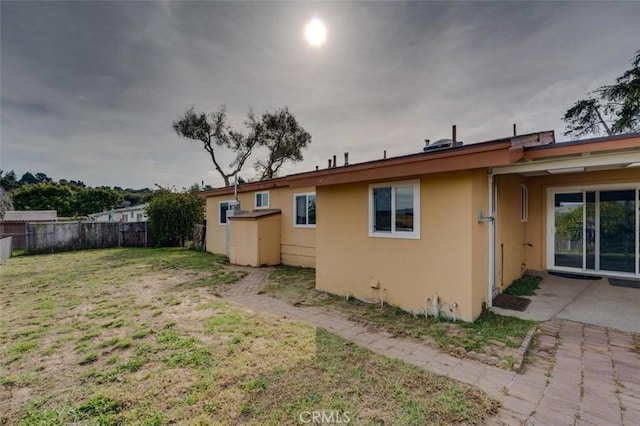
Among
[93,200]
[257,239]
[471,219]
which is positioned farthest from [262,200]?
[93,200]

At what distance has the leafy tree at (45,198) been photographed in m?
31.6

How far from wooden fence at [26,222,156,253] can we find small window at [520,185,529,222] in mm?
18275

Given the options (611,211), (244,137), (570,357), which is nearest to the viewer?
(570,357)

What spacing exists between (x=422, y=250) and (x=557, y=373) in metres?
2.43

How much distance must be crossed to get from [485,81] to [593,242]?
5.43 metres

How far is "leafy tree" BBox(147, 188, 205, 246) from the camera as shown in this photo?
1650 cm

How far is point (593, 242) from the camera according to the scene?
7.48 meters

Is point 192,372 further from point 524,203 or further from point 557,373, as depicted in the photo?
point 524,203

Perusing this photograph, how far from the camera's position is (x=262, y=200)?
12070 mm

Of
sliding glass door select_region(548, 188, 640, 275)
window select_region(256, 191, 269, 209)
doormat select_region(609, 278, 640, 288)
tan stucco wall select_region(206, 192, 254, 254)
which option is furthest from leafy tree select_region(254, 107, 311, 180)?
doormat select_region(609, 278, 640, 288)

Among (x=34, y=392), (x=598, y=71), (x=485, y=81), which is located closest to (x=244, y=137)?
(x=485, y=81)

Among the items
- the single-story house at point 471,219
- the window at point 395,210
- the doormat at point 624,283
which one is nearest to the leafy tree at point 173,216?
the single-story house at point 471,219

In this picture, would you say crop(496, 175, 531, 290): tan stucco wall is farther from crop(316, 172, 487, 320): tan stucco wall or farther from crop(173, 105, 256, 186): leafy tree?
crop(173, 105, 256, 186): leafy tree

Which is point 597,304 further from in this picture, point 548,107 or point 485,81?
point 548,107
